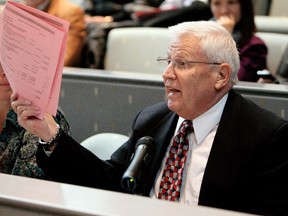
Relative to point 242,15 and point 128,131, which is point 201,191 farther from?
point 242,15

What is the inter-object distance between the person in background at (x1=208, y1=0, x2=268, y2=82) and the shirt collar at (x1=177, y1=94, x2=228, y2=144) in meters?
1.30

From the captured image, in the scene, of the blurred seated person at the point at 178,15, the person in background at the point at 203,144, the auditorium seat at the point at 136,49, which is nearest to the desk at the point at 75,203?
the person in background at the point at 203,144

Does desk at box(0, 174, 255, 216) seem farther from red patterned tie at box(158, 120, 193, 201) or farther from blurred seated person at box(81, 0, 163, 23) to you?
blurred seated person at box(81, 0, 163, 23)

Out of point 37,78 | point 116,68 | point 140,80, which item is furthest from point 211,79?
point 116,68

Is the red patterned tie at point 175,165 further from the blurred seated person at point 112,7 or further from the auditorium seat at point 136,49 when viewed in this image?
the blurred seated person at point 112,7

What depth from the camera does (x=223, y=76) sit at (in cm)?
166

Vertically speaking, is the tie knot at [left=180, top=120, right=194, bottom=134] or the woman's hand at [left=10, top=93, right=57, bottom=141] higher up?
the woman's hand at [left=10, top=93, right=57, bottom=141]

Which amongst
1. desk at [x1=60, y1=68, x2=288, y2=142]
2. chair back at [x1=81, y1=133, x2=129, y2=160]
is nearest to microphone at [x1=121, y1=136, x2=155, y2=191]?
chair back at [x1=81, y1=133, x2=129, y2=160]

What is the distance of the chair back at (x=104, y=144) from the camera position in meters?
2.04

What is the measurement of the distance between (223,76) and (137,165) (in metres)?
0.49

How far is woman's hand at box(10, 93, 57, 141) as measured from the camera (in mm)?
1507

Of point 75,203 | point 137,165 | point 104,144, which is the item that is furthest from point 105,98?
point 75,203

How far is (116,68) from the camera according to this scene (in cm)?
357

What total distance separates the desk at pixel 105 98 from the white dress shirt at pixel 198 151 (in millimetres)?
672
